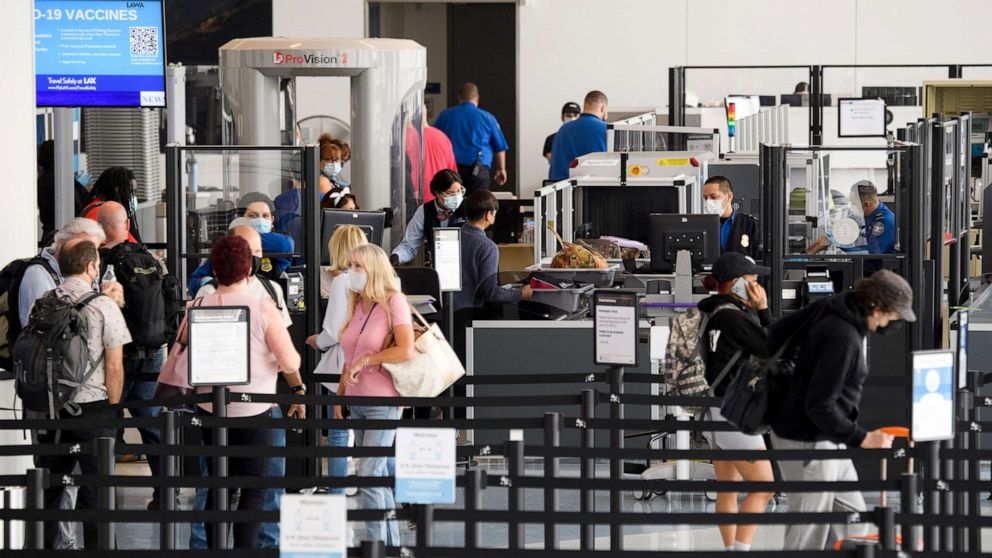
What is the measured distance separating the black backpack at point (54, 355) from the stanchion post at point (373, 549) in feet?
7.70

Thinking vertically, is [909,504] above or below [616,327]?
below

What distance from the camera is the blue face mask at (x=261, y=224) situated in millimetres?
7430

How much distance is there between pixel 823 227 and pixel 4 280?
12.7 ft

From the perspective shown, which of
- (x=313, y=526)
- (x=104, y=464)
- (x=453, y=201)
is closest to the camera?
(x=313, y=526)

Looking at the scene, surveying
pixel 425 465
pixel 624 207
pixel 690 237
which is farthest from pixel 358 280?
pixel 624 207

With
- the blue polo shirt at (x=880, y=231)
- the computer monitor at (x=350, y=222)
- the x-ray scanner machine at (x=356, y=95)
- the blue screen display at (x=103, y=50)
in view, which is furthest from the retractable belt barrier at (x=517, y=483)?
the x-ray scanner machine at (x=356, y=95)

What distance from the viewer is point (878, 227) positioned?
7.82 metres

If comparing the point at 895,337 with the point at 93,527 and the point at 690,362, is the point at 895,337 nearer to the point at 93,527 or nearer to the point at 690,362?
the point at 690,362

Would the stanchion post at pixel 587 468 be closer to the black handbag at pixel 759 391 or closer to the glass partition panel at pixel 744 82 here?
the black handbag at pixel 759 391

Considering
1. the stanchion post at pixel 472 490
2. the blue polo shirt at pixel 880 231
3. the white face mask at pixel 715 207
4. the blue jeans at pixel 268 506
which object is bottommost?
the blue jeans at pixel 268 506

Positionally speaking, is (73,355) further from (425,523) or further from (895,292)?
(895,292)

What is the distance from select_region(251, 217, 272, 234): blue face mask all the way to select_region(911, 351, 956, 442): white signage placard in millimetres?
3909

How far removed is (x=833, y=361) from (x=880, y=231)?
10.5 ft

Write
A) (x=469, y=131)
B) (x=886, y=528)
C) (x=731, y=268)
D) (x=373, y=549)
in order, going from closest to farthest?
(x=373, y=549) → (x=886, y=528) → (x=731, y=268) → (x=469, y=131)
